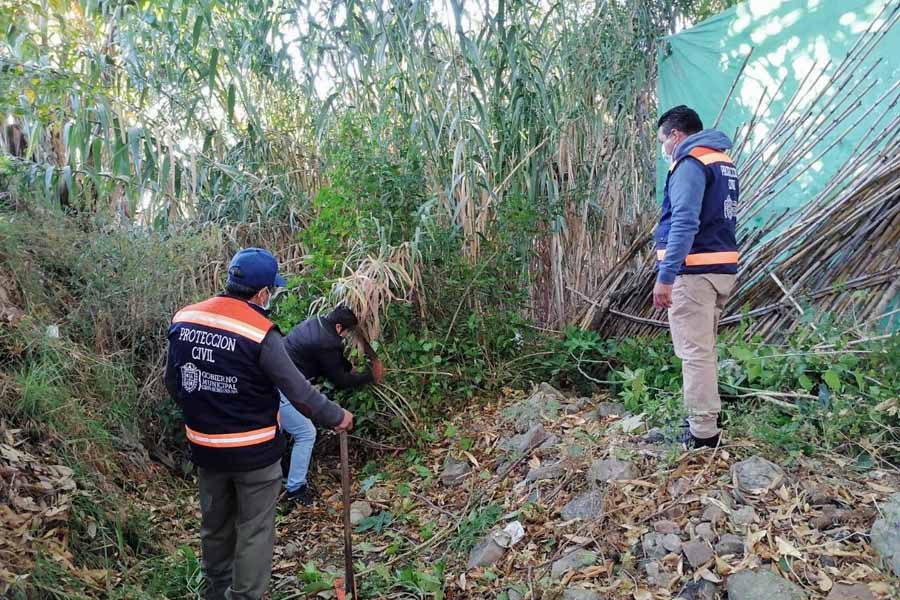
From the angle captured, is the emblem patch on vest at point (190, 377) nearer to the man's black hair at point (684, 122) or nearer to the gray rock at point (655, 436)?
the gray rock at point (655, 436)

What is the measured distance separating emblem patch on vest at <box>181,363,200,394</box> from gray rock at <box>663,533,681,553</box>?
189cm

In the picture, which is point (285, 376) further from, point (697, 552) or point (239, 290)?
point (697, 552)

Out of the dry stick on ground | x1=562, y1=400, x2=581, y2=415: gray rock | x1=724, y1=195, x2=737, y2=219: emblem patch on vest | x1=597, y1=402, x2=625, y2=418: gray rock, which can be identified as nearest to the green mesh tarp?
x1=724, y1=195, x2=737, y2=219: emblem patch on vest

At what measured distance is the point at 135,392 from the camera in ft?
12.5

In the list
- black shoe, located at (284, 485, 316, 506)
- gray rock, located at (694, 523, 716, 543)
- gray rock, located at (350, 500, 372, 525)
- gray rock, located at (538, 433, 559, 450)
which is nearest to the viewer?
gray rock, located at (694, 523, 716, 543)

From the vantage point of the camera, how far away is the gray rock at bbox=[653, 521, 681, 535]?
2.50 metres

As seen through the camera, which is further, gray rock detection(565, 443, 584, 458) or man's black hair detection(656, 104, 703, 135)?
gray rock detection(565, 443, 584, 458)

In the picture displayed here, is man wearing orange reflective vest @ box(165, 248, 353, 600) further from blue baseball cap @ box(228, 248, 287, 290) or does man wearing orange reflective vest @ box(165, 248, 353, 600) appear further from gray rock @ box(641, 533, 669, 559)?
gray rock @ box(641, 533, 669, 559)

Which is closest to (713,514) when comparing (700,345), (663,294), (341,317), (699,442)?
(699,442)

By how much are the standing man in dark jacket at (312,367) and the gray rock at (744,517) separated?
2029mm

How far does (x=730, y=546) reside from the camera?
2346 mm

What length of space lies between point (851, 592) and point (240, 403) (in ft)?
7.25

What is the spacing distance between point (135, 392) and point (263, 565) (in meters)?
1.76

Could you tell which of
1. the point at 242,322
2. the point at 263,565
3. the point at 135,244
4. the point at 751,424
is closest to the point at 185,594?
the point at 263,565
